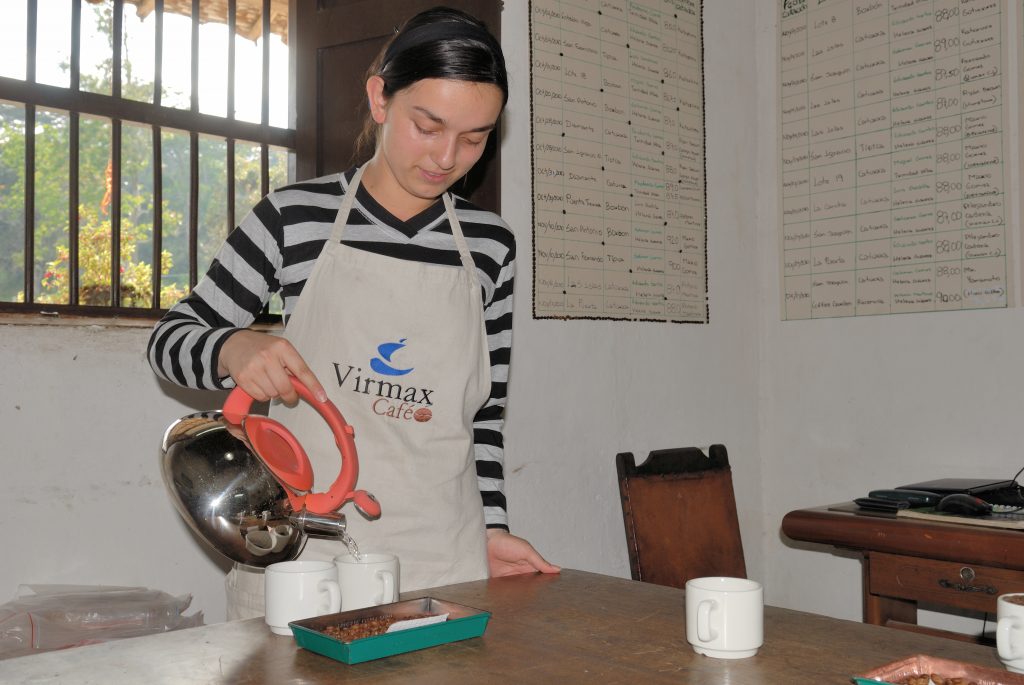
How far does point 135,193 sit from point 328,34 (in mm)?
3280

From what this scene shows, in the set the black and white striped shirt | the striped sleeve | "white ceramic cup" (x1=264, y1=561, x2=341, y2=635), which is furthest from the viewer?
the striped sleeve

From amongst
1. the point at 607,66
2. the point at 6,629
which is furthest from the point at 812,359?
the point at 6,629

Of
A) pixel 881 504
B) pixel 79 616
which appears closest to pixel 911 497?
pixel 881 504

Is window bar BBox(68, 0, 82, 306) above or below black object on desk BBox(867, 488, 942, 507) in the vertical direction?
above

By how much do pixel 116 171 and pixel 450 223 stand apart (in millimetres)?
929

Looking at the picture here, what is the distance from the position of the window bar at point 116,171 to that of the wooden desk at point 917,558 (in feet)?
5.75

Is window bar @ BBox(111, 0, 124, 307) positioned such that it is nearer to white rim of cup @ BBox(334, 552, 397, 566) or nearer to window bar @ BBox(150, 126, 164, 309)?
window bar @ BBox(150, 126, 164, 309)

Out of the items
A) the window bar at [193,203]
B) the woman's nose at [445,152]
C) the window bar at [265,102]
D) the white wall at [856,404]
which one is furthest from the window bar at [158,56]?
the white wall at [856,404]

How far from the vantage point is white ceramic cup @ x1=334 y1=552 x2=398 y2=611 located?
3.70 ft

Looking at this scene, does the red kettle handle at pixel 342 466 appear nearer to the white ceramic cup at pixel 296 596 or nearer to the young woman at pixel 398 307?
the white ceramic cup at pixel 296 596

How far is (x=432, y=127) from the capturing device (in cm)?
149

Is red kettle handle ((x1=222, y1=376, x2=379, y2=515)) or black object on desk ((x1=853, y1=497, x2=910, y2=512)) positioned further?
black object on desk ((x1=853, y1=497, x2=910, y2=512))

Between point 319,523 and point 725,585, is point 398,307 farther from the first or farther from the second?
point 725,585

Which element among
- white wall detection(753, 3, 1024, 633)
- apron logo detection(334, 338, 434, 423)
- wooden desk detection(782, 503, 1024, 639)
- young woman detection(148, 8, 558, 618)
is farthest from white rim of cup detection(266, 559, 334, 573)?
white wall detection(753, 3, 1024, 633)
